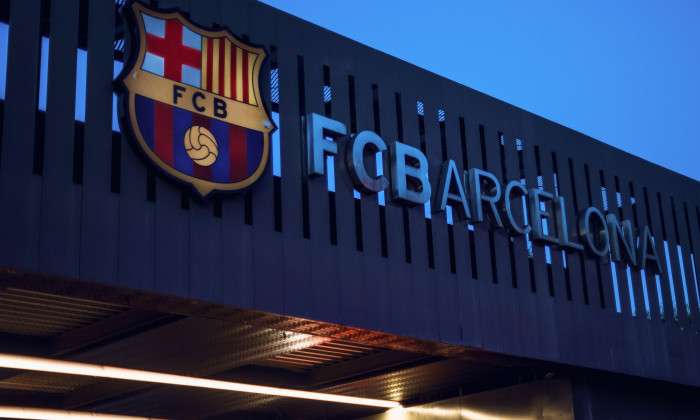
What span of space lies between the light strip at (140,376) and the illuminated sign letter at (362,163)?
5400 mm

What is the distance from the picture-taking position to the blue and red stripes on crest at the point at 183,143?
14016 millimetres

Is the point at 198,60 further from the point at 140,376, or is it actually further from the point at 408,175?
the point at 140,376

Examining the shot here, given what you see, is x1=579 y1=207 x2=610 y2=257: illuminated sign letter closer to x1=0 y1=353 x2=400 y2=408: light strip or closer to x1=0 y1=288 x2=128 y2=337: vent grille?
x1=0 y1=353 x2=400 y2=408: light strip

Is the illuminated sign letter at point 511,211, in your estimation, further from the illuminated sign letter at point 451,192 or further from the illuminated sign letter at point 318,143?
the illuminated sign letter at point 318,143

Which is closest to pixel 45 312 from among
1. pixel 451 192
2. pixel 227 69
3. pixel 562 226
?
pixel 227 69

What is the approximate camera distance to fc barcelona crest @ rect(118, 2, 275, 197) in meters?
14.0

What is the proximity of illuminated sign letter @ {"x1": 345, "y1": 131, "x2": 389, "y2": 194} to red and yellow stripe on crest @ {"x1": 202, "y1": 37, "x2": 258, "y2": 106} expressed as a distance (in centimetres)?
206

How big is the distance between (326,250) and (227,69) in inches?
132

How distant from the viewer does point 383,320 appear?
16.3 m

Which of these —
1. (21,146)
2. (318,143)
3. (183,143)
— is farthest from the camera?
(318,143)

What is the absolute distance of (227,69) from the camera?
15258 millimetres

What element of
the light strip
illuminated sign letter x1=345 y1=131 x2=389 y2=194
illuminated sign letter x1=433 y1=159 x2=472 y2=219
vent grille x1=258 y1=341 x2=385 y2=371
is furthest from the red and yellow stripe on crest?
the light strip

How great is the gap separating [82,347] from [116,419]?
608 centimetres

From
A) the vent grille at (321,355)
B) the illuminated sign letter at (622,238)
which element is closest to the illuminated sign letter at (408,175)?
the vent grille at (321,355)
